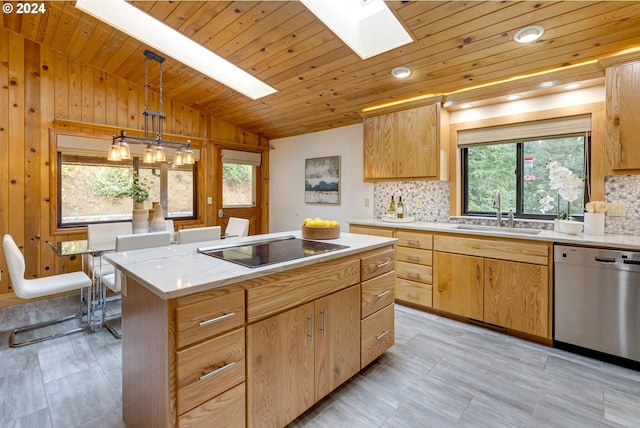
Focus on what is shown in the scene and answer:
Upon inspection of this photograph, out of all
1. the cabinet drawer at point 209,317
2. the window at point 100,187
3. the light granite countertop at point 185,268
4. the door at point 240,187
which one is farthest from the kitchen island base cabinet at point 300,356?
the door at point 240,187

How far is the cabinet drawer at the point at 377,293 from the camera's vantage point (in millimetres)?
2070

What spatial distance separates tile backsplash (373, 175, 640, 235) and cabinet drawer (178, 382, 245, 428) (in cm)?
302

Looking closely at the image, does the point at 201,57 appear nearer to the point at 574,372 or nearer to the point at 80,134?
the point at 80,134

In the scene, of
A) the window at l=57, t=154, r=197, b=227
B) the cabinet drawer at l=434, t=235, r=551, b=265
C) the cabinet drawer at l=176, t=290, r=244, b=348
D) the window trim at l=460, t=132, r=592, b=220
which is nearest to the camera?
the cabinet drawer at l=176, t=290, r=244, b=348

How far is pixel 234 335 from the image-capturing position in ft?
4.39

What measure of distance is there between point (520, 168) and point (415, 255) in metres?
1.42

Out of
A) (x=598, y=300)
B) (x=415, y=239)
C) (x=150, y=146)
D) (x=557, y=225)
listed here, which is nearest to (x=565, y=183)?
(x=557, y=225)

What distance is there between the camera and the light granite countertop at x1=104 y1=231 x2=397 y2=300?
1.20m

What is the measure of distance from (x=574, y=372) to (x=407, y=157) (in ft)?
7.82

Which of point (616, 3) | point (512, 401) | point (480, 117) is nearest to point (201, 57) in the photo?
point (480, 117)

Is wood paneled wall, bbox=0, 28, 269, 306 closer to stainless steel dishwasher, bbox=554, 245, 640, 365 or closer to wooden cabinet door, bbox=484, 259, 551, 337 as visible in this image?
wooden cabinet door, bbox=484, 259, 551, 337

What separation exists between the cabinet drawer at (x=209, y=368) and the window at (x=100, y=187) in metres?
3.22

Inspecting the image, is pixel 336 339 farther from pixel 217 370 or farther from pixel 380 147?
pixel 380 147

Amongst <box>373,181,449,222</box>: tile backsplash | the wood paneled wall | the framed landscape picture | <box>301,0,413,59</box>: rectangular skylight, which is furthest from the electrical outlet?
the wood paneled wall
